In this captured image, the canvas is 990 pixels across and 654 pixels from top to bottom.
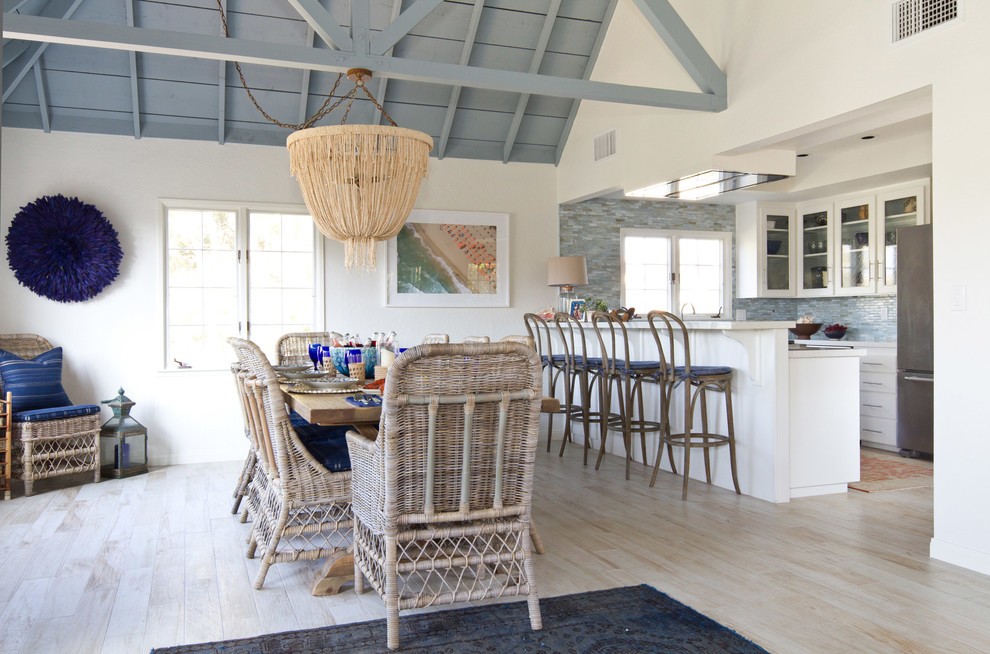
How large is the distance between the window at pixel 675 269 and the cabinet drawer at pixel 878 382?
1778 millimetres

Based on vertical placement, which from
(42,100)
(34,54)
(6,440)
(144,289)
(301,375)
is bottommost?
(6,440)

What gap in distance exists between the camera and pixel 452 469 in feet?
8.33

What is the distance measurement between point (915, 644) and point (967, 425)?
1.20m

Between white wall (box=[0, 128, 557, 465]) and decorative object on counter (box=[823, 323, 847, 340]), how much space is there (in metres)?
3.97

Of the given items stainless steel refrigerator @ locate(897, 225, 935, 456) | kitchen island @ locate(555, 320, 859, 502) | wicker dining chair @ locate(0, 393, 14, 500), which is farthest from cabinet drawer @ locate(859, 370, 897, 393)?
wicker dining chair @ locate(0, 393, 14, 500)

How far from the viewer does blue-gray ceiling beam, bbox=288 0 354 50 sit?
397cm

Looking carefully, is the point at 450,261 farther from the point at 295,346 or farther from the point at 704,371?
the point at 704,371

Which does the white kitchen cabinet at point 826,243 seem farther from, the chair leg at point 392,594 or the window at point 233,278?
the chair leg at point 392,594

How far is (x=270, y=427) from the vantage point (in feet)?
10.1

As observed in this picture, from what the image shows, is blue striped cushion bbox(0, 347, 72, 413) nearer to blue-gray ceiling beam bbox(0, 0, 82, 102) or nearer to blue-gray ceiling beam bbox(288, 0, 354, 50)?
blue-gray ceiling beam bbox(0, 0, 82, 102)

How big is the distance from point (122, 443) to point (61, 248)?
1499 mm

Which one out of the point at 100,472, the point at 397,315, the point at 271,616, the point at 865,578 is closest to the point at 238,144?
the point at 397,315

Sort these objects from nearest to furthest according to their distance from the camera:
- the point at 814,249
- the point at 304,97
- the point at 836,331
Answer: the point at 304,97
the point at 836,331
the point at 814,249

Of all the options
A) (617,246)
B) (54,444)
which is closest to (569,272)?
(617,246)
